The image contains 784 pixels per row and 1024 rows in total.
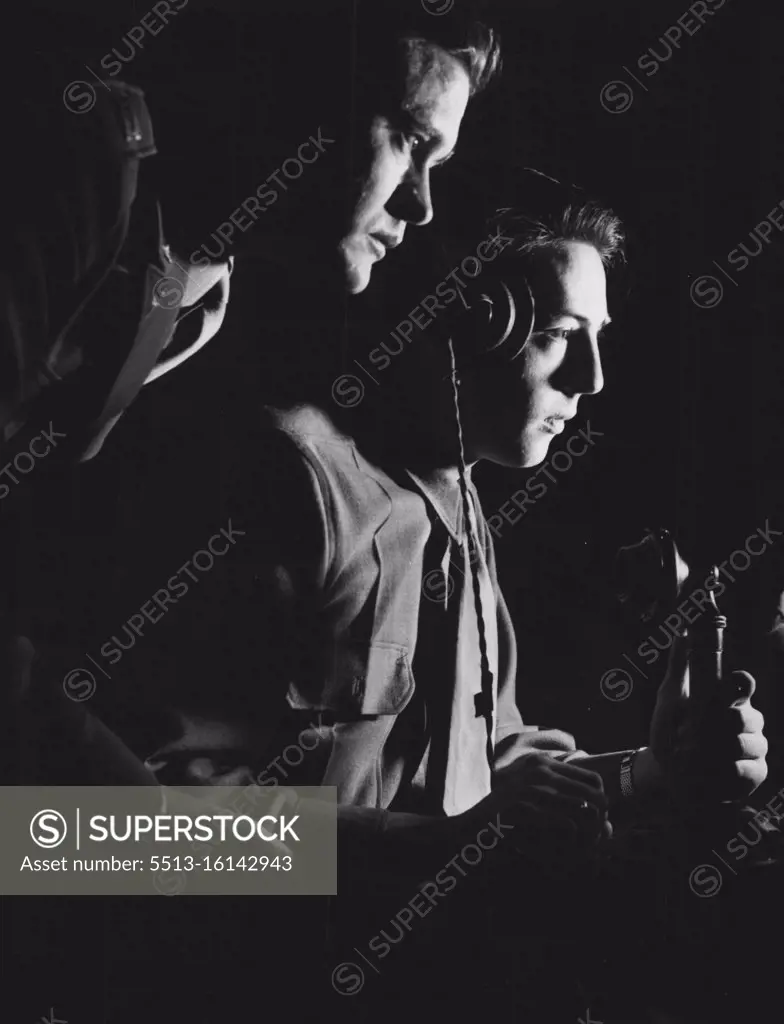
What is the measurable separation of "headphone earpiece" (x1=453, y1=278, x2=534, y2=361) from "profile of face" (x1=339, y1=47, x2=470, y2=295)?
0.14 meters

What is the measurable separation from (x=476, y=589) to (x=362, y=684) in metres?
A: 0.25

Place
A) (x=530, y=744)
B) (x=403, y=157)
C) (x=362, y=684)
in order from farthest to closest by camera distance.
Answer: (x=530, y=744) < (x=403, y=157) < (x=362, y=684)

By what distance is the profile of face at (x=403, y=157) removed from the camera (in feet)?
6.58

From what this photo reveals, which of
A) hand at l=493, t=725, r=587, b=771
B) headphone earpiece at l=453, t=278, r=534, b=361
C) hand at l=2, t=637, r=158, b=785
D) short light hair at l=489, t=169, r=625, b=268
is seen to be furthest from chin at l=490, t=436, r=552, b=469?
hand at l=2, t=637, r=158, b=785

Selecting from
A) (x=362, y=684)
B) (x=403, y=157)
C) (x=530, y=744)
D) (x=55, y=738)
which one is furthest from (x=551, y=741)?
(x=403, y=157)

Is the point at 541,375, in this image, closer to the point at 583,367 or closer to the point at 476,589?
the point at 583,367

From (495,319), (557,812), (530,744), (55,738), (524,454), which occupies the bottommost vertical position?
(55,738)

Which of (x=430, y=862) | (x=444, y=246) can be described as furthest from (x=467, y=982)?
(x=444, y=246)

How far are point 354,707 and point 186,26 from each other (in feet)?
3.14

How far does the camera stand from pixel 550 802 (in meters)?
1.92

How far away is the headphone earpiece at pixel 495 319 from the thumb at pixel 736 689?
56 centimetres

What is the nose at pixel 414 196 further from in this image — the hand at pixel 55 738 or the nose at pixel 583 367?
the hand at pixel 55 738

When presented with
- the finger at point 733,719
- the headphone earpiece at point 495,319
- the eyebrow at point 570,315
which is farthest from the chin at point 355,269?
the finger at point 733,719

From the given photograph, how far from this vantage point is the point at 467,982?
6.54ft
